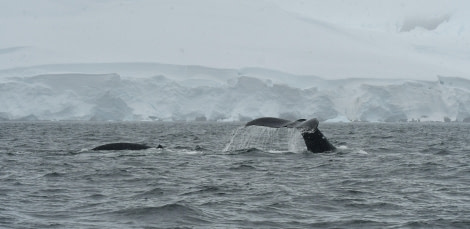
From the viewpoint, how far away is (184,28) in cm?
12062

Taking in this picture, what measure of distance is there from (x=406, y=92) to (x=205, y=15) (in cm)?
5744

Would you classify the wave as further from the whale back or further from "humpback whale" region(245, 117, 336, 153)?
the whale back

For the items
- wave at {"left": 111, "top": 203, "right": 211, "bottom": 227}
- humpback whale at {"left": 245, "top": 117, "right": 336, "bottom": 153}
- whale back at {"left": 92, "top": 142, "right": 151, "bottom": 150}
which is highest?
humpback whale at {"left": 245, "top": 117, "right": 336, "bottom": 153}

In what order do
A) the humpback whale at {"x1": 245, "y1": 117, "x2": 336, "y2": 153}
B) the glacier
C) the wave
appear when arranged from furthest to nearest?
the glacier → the humpback whale at {"x1": 245, "y1": 117, "x2": 336, "y2": 153} → the wave

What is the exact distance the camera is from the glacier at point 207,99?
241 feet

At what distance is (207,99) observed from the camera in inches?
3130

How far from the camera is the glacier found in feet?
241

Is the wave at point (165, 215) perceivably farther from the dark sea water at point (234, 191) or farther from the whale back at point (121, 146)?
the whale back at point (121, 146)

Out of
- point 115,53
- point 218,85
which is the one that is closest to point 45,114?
point 218,85

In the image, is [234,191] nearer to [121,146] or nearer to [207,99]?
[121,146]

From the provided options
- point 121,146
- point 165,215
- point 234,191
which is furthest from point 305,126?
point 121,146

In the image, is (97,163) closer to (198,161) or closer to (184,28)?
(198,161)

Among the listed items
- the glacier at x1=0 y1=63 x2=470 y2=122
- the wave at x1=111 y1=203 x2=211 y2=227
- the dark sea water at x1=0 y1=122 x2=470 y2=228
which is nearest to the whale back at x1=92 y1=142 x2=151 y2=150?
the dark sea water at x1=0 y1=122 x2=470 y2=228

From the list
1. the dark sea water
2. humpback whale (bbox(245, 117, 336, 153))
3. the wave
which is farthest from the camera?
humpback whale (bbox(245, 117, 336, 153))
